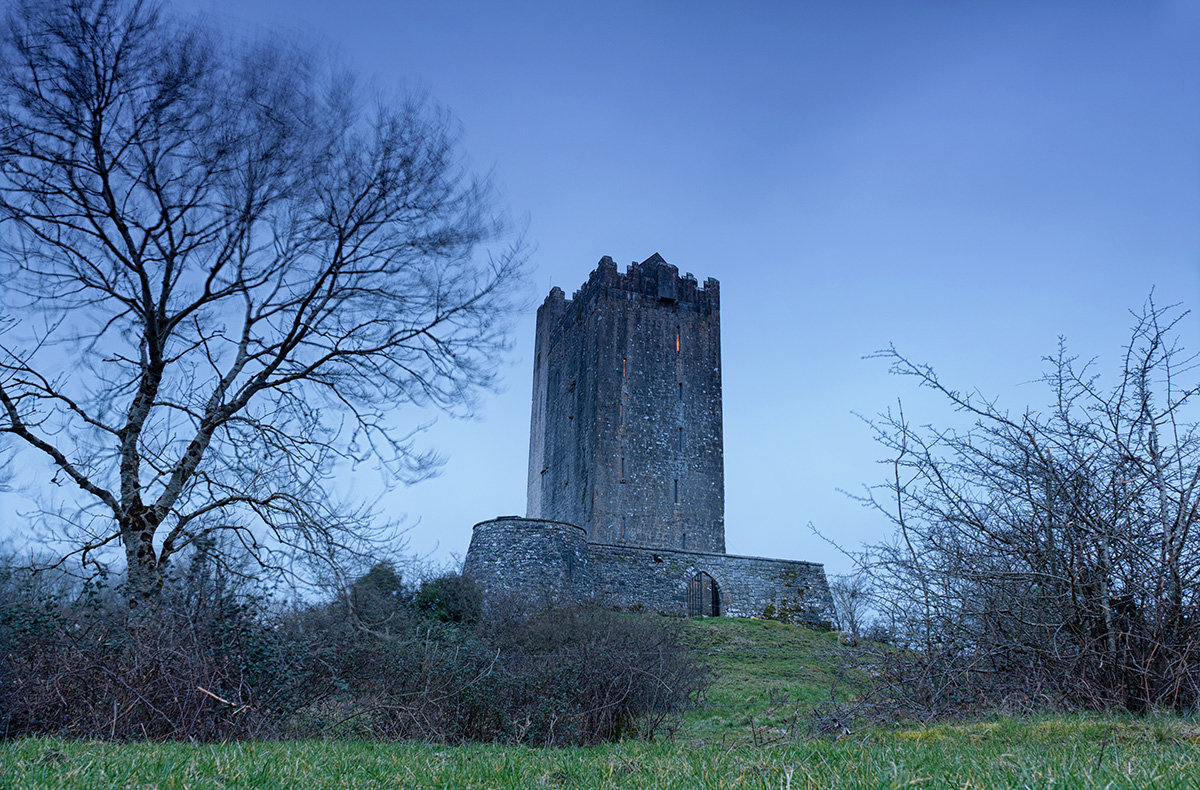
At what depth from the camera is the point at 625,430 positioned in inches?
1260

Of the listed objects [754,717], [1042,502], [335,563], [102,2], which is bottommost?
[754,717]

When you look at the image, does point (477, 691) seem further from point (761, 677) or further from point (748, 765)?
point (761, 677)

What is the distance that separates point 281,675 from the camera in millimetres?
7617

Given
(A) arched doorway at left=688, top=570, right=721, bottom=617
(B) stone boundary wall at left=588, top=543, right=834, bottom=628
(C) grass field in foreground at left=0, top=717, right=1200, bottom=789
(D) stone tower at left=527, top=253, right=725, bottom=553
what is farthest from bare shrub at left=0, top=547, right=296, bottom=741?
(D) stone tower at left=527, top=253, right=725, bottom=553

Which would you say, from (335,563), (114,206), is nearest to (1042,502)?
(335,563)

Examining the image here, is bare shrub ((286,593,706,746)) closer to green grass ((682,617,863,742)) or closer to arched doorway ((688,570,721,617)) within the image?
green grass ((682,617,863,742))

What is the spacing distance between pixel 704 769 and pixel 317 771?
68.9 inches

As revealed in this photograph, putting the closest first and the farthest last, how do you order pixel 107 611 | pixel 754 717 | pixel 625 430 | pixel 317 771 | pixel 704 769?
pixel 704 769
pixel 317 771
pixel 107 611
pixel 754 717
pixel 625 430

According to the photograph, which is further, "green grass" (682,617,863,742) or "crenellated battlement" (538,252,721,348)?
"crenellated battlement" (538,252,721,348)

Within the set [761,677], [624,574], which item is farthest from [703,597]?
[761,677]

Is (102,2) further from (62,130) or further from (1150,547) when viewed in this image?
(1150,547)

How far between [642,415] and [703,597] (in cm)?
819

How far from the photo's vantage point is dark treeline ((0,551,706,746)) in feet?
21.8

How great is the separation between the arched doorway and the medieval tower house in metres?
0.04
